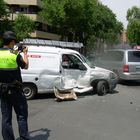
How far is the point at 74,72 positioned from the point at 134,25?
61.4 meters

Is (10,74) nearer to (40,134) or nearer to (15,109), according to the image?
(15,109)

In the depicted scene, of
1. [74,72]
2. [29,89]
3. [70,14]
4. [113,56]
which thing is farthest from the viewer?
[70,14]

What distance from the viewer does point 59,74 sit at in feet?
45.3

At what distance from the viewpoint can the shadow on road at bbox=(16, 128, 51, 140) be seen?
7821 mm

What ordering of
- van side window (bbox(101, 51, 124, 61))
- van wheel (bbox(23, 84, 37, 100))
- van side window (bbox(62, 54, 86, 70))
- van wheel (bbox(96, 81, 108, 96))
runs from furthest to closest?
van side window (bbox(101, 51, 124, 61)), van wheel (bbox(96, 81, 108, 96)), van side window (bbox(62, 54, 86, 70)), van wheel (bbox(23, 84, 37, 100))

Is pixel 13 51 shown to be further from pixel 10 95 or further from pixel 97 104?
pixel 97 104

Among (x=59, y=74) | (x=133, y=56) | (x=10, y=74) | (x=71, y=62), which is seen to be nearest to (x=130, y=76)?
(x=133, y=56)

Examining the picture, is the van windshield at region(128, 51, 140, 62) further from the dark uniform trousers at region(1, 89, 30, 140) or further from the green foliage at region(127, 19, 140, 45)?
the green foliage at region(127, 19, 140, 45)

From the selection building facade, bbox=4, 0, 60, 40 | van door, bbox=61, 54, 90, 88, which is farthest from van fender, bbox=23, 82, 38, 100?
building facade, bbox=4, 0, 60, 40

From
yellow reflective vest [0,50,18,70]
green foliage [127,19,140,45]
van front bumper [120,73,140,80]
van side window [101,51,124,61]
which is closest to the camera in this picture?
yellow reflective vest [0,50,18,70]

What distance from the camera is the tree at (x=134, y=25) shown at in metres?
73.9

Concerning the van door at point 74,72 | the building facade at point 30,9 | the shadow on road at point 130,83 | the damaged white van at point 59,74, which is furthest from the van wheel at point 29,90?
the building facade at point 30,9

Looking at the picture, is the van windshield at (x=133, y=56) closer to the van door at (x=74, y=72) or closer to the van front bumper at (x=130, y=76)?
the van front bumper at (x=130, y=76)

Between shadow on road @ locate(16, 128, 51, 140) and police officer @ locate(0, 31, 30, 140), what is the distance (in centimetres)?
108
